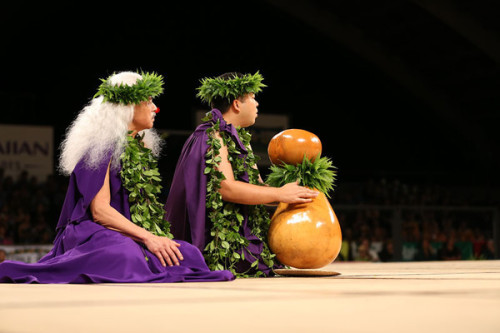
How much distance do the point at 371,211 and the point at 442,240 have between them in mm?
742

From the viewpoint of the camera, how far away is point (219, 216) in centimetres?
283

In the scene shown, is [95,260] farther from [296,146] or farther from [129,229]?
[296,146]

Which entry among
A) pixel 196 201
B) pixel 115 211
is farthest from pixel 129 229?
pixel 196 201

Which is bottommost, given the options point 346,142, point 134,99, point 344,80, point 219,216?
point 219,216

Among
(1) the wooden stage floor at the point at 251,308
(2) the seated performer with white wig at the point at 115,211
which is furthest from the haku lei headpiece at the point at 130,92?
(1) the wooden stage floor at the point at 251,308

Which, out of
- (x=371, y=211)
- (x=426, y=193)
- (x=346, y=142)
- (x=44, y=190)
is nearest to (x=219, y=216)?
(x=371, y=211)

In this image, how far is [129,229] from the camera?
8.39 ft

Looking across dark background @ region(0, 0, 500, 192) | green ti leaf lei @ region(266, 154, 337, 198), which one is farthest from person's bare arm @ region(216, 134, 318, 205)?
dark background @ region(0, 0, 500, 192)

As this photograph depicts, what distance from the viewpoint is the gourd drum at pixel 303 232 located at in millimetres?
2855

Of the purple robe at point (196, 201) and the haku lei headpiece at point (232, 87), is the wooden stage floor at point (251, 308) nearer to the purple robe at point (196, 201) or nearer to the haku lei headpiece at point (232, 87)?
the purple robe at point (196, 201)

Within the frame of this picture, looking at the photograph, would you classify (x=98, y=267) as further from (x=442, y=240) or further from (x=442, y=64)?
(x=442, y=64)

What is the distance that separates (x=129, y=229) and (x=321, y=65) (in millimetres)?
9660

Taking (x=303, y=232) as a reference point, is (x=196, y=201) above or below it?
above

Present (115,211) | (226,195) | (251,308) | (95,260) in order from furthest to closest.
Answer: (226,195)
(115,211)
(95,260)
(251,308)
